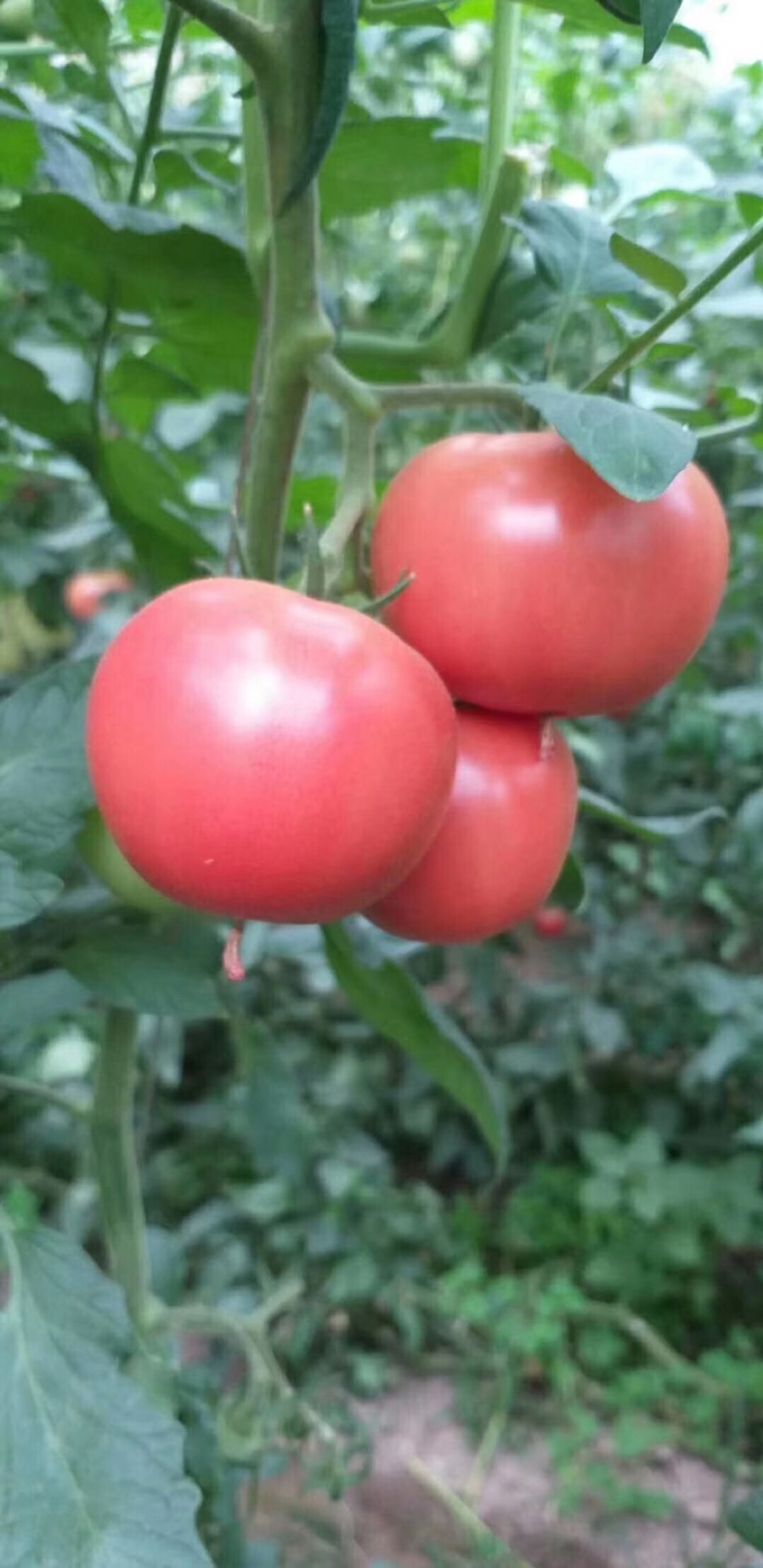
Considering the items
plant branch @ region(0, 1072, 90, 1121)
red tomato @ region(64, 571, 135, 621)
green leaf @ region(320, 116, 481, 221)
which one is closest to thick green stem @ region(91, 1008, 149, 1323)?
plant branch @ region(0, 1072, 90, 1121)

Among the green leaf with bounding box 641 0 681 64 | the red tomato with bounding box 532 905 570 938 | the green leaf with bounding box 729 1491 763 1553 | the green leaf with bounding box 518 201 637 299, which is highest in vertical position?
the green leaf with bounding box 641 0 681 64

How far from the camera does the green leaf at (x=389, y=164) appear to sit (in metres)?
0.47

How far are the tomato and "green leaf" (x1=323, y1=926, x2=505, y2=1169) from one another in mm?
75

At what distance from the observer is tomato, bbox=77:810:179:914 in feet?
1.52

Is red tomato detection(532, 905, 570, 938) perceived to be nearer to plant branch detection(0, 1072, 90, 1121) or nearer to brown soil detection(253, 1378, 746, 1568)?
brown soil detection(253, 1378, 746, 1568)

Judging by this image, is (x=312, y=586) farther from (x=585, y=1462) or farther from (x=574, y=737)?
(x=585, y=1462)

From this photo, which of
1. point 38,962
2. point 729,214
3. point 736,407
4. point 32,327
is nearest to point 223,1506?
point 38,962

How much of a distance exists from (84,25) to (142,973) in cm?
36

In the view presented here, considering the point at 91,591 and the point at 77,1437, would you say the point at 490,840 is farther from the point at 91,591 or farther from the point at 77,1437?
the point at 91,591

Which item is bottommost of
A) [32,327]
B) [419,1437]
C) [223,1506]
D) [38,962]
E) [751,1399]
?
[419,1437]

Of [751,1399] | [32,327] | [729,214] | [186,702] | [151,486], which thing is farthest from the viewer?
[729,214]

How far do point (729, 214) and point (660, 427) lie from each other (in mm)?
983

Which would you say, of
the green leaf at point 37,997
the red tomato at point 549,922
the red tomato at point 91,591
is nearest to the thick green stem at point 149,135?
the green leaf at point 37,997

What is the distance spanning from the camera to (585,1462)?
1059 mm
